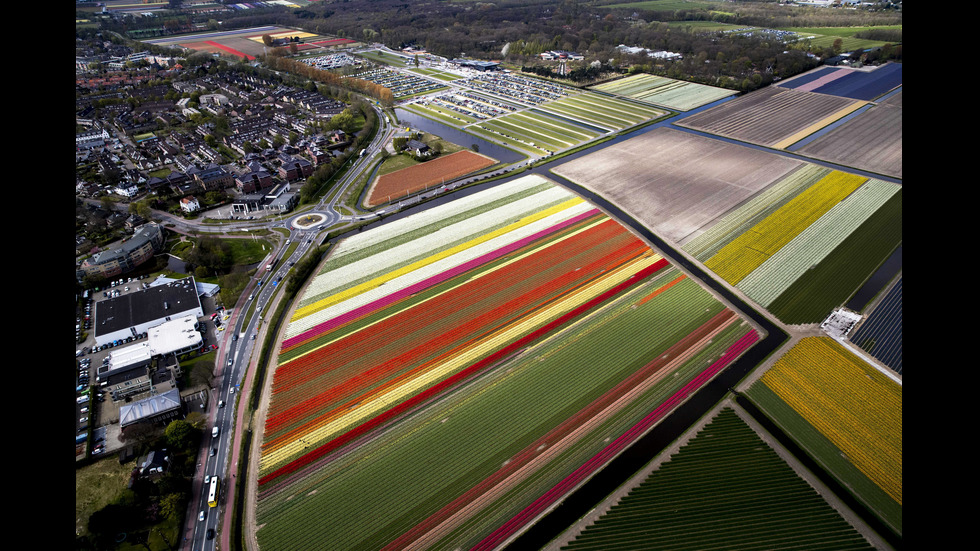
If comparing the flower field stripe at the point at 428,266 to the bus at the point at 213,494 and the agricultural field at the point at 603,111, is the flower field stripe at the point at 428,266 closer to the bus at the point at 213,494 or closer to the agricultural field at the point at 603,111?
the bus at the point at 213,494

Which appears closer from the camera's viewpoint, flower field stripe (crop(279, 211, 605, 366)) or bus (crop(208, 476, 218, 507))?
bus (crop(208, 476, 218, 507))

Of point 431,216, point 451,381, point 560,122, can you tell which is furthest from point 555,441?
point 560,122

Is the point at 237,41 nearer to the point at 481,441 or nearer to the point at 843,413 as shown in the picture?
the point at 481,441

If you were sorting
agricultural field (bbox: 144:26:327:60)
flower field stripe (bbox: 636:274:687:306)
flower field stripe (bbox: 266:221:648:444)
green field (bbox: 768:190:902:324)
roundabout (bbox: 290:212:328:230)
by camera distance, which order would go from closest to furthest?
flower field stripe (bbox: 266:221:648:444), green field (bbox: 768:190:902:324), flower field stripe (bbox: 636:274:687:306), roundabout (bbox: 290:212:328:230), agricultural field (bbox: 144:26:327:60)

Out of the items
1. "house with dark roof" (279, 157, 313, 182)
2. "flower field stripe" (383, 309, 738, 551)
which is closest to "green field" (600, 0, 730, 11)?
"house with dark roof" (279, 157, 313, 182)

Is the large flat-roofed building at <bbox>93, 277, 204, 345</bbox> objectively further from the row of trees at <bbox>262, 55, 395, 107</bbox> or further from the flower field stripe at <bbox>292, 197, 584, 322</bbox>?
the row of trees at <bbox>262, 55, 395, 107</bbox>

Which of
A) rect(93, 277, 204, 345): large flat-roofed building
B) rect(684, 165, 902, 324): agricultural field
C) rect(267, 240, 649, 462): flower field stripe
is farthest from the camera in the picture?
rect(684, 165, 902, 324): agricultural field
